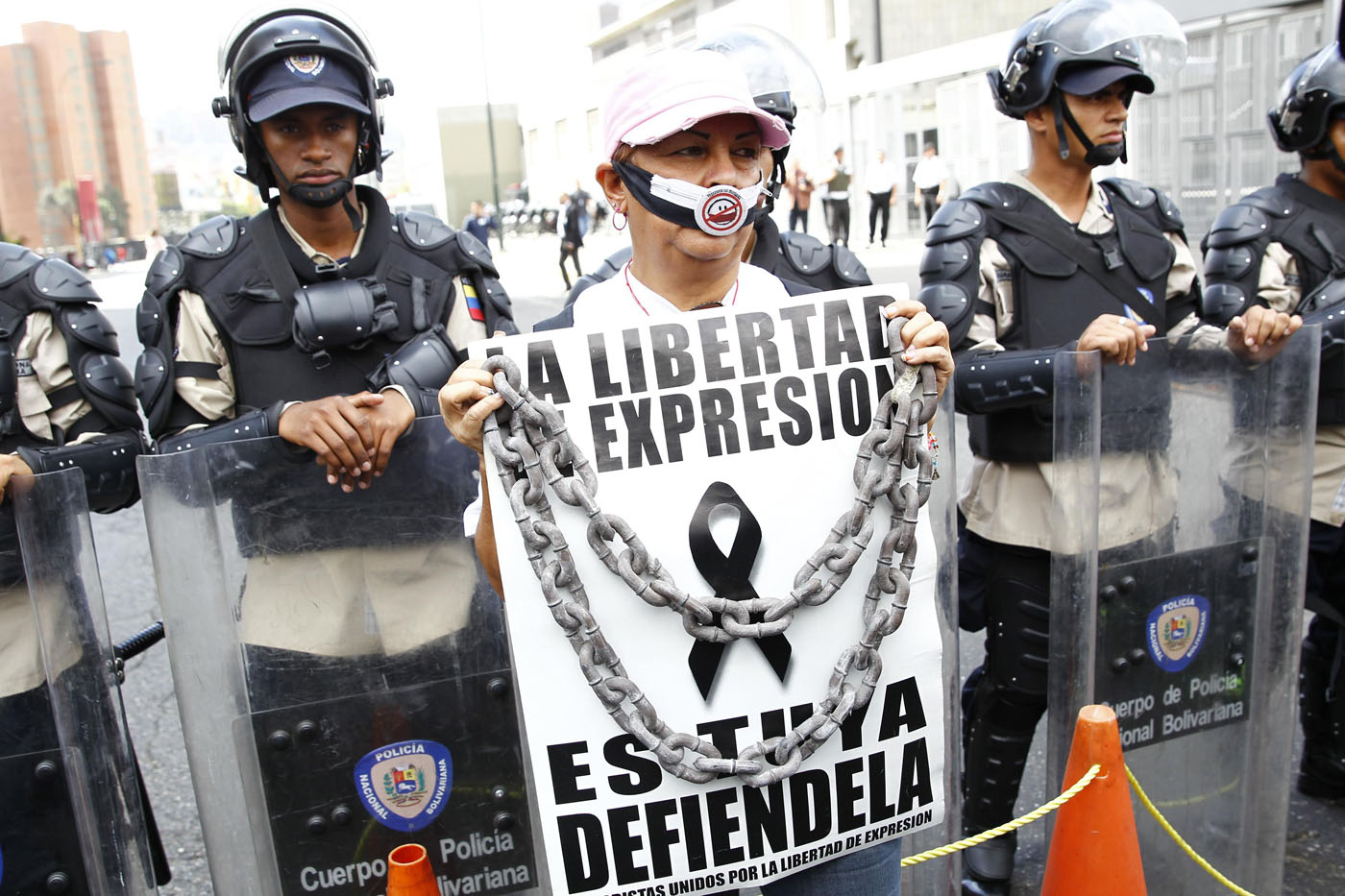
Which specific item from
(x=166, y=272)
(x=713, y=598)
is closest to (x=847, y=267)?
(x=713, y=598)

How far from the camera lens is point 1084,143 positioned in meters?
3.04

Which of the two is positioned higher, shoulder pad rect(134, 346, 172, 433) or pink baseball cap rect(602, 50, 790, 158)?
pink baseball cap rect(602, 50, 790, 158)

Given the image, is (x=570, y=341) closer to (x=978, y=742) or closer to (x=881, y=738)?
(x=881, y=738)

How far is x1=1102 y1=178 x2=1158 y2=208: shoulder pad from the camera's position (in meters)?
3.18

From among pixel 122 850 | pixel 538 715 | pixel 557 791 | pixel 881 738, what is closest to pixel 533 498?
pixel 538 715

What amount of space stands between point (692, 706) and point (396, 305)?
50.4 inches

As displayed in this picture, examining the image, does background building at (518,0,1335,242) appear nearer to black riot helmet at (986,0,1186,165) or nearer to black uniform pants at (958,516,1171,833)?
black riot helmet at (986,0,1186,165)

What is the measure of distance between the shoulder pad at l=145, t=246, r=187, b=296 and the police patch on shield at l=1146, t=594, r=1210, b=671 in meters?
2.32

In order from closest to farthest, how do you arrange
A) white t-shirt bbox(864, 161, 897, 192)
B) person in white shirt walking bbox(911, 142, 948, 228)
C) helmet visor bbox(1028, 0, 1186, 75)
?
helmet visor bbox(1028, 0, 1186, 75) < person in white shirt walking bbox(911, 142, 948, 228) < white t-shirt bbox(864, 161, 897, 192)

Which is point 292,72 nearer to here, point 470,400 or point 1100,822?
point 470,400

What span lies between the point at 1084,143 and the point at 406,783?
7.34 feet

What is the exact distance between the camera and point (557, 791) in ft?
6.18

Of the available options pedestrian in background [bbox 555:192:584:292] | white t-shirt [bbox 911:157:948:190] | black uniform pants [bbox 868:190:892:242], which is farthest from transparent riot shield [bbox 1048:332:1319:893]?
black uniform pants [bbox 868:190:892:242]

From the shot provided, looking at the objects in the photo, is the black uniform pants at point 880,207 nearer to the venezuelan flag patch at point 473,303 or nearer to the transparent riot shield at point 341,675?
the venezuelan flag patch at point 473,303
